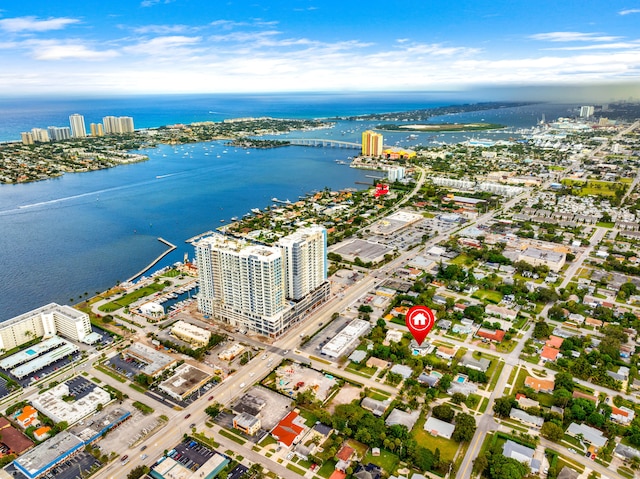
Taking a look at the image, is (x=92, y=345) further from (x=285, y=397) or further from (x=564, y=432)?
(x=564, y=432)

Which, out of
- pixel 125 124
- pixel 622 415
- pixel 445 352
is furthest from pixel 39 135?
pixel 622 415

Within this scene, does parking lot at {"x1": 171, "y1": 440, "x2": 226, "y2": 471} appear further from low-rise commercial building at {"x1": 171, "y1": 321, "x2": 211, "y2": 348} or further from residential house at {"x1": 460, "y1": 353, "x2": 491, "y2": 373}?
residential house at {"x1": 460, "y1": 353, "x2": 491, "y2": 373}

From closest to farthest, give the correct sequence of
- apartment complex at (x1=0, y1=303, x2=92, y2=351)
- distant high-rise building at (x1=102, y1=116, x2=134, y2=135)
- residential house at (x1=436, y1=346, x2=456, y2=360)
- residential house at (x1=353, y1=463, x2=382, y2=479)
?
residential house at (x1=353, y1=463, x2=382, y2=479), residential house at (x1=436, y1=346, x2=456, y2=360), apartment complex at (x1=0, y1=303, x2=92, y2=351), distant high-rise building at (x1=102, y1=116, x2=134, y2=135)

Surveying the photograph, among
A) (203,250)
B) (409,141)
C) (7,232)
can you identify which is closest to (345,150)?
(409,141)

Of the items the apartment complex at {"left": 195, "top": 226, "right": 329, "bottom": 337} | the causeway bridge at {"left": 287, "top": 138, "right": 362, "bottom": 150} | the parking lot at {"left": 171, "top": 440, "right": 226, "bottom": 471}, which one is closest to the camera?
the parking lot at {"left": 171, "top": 440, "right": 226, "bottom": 471}

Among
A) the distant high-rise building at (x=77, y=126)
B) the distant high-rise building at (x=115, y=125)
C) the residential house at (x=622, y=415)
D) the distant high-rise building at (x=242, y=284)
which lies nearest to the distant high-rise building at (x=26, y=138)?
the distant high-rise building at (x=77, y=126)

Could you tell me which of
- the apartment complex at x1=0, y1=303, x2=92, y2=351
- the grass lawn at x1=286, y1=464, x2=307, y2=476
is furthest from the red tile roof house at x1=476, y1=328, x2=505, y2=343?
the apartment complex at x1=0, y1=303, x2=92, y2=351
